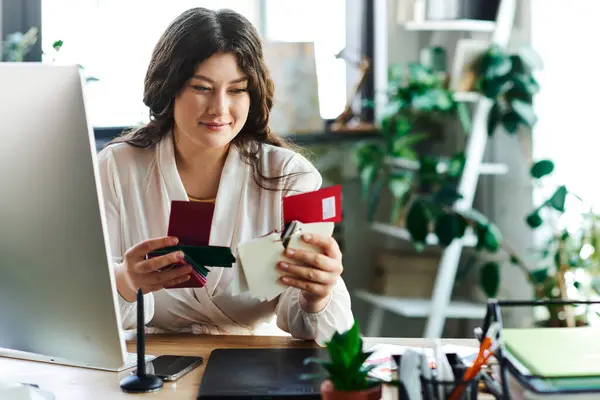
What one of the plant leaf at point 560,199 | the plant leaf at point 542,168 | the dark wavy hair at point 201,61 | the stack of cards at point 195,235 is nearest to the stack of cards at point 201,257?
the stack of cards at point 195,235

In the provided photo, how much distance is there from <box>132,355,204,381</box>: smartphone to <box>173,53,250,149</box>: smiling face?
0.55 meters

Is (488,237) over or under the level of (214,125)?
under

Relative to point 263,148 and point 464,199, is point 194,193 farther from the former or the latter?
point 464,199

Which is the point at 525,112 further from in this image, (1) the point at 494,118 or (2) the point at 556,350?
(2) the point at 556,350

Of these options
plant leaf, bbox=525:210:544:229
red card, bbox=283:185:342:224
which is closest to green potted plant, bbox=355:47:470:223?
plant leaf, bbox=525:210:544:229

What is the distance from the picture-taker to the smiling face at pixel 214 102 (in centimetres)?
164

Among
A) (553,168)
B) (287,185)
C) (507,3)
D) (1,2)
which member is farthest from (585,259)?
(1,2)

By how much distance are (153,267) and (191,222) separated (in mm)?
119

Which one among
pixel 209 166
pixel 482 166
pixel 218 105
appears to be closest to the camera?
pixel 218 105

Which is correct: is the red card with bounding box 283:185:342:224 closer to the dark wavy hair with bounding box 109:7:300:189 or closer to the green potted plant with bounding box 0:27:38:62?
the dark wavy hair with bounding box 109:7:300:189

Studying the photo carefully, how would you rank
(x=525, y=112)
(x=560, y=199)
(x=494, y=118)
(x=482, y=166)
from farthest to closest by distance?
(x=482, y=166), (x=494, y=118), (x=525, y=112), (x=560, y=199)

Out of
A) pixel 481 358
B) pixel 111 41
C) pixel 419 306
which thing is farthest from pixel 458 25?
pixel 481 358

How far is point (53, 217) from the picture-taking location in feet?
3.25

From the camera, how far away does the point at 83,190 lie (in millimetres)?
967
